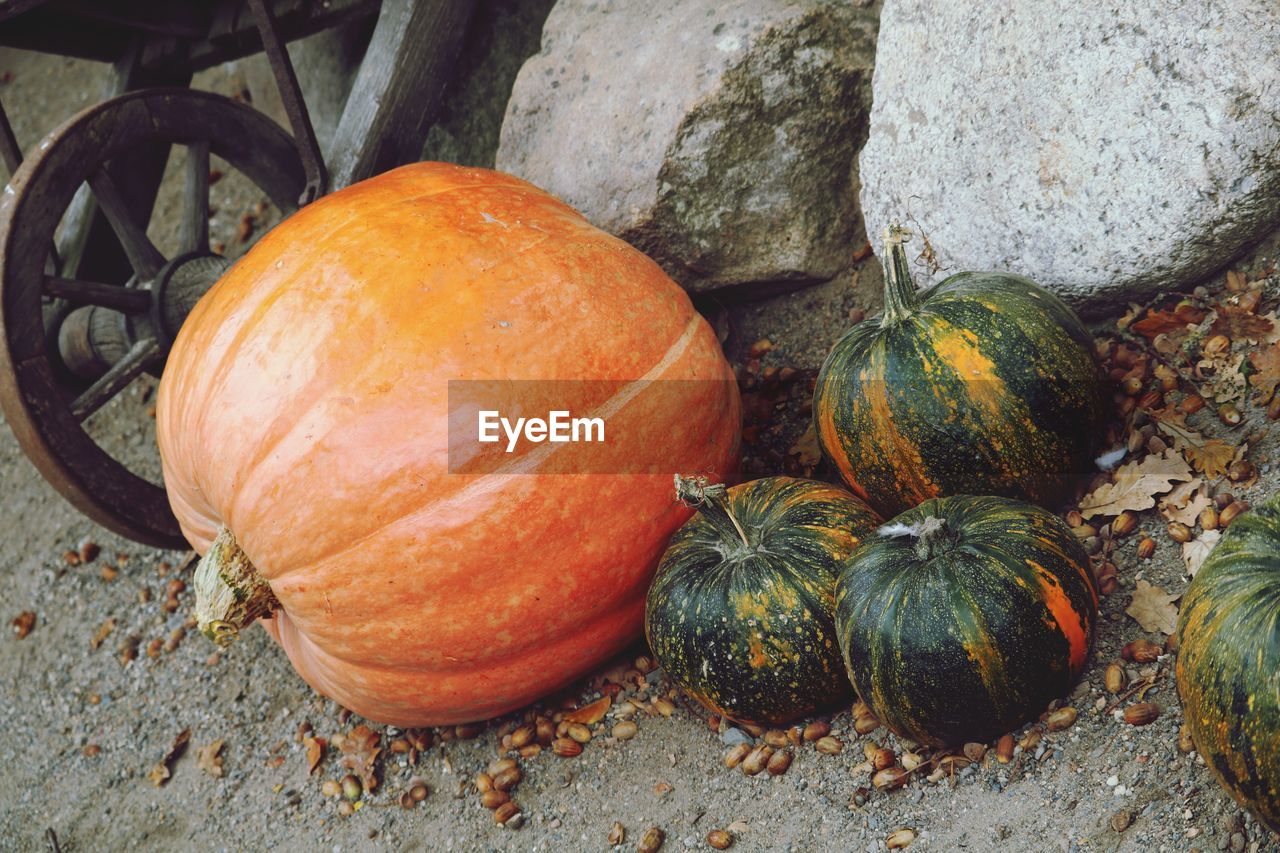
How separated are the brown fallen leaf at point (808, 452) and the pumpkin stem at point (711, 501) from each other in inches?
28.0

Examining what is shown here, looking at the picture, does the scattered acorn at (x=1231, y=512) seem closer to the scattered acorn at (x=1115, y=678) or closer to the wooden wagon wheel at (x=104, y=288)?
the scattered acorn at (x=1115, y=678)

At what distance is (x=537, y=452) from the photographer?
2.54 meters

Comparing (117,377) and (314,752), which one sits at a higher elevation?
(117,377)

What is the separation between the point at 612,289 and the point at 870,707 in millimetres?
1155

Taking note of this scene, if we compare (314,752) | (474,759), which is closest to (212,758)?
(314,752)

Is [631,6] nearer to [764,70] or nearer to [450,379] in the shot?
[764,70]

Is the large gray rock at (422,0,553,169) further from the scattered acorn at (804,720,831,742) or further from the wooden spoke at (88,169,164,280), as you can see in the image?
A: the scattered acorn at (804,720,831,742)

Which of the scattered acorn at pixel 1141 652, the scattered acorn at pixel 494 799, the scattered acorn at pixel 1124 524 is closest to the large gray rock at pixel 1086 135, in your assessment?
the scattered acorn at pixel 1124 524

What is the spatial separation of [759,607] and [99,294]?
230 centimetres

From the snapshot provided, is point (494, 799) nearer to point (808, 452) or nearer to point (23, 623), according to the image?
point (808, 452)

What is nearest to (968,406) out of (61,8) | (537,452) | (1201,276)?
(1201,276)

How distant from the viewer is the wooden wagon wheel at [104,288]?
3.10 metres

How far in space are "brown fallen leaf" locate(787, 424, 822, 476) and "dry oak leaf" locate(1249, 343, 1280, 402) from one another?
108cm

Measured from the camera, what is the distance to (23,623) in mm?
3830
